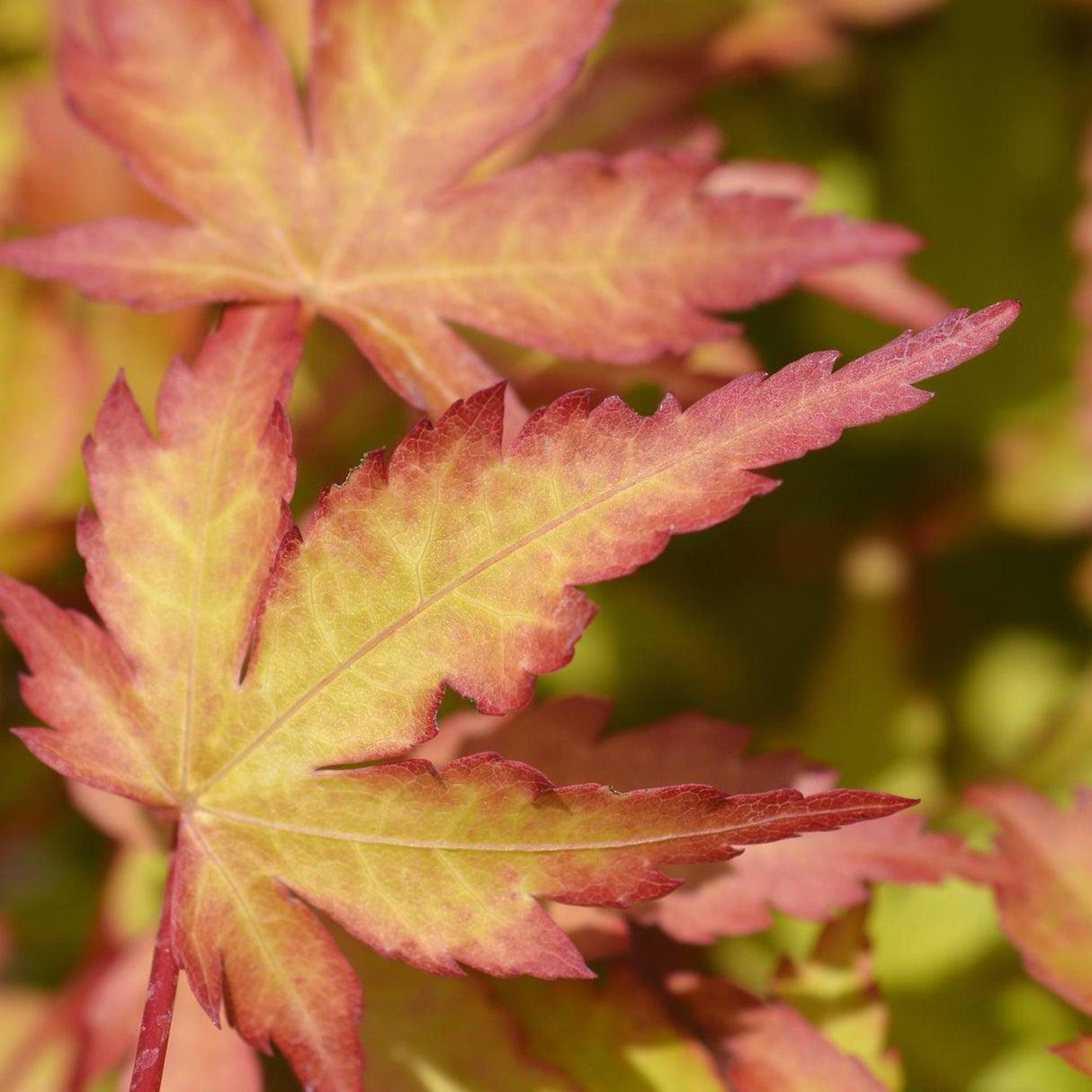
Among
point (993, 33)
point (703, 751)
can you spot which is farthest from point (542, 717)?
point (993, 33)

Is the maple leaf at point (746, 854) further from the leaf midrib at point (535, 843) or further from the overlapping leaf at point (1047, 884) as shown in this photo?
the leaf midrib at point (535, 843)

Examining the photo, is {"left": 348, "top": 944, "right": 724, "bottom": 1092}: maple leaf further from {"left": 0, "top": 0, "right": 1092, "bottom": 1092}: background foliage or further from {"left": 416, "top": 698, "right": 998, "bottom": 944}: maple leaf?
{"left": 0, "top": 0, "right": 1092, "bottom": 1092}: background foliage

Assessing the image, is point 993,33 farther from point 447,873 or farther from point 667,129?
point 447,873

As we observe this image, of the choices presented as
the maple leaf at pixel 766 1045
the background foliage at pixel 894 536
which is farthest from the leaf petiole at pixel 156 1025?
the background foliage at pixel 894 536

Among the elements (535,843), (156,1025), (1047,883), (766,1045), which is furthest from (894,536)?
(156,1025)

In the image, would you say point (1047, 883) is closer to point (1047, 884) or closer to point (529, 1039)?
point (1047, 884)

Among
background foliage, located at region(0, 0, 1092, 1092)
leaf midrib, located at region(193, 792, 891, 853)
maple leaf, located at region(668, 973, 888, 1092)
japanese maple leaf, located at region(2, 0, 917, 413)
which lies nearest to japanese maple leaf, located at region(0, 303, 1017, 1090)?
leaf midrib, located at region(193, 792, 891, 853)
